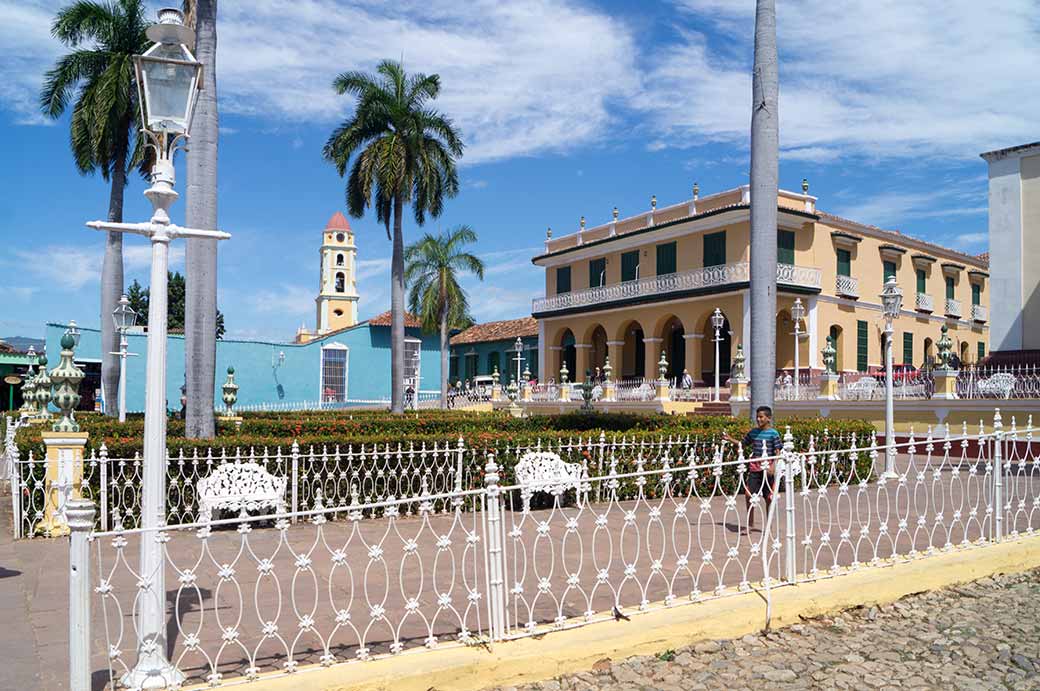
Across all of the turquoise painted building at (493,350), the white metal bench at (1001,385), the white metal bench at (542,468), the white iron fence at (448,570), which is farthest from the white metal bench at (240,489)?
the turquoise painted building at (493,350)

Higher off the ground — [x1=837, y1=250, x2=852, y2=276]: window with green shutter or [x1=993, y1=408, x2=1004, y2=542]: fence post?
[x1=837, y1=250, x2=852, y2=276]: window with green shutter

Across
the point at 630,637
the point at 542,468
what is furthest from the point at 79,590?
the point at 542,468

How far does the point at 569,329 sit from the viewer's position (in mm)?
39125

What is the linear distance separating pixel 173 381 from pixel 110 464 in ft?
78.9

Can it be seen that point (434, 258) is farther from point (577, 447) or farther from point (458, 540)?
point (458, 540)

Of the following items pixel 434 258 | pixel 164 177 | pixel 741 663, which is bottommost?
pixel 741 663

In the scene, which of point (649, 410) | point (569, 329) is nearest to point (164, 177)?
point (649, 410)

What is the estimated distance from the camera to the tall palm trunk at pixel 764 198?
41.5 ft

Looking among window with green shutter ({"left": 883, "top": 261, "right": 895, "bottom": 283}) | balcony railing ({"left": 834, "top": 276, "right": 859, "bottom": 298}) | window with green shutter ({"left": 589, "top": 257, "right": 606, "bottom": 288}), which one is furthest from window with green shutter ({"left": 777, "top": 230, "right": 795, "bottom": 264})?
window with green shutter ({"left": 589, "top": 257, "right": 606, "bottom": 288})

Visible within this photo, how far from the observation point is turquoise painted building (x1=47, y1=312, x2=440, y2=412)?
31.3 metres

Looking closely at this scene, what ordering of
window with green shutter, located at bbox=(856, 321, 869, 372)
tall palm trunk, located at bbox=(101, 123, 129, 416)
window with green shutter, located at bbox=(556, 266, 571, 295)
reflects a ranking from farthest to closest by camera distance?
1. window with green shutter, located at bbox=(556, 266, 571, 295)
2. window with green shutter, located at bbox=(856, 321, 869, 372)
3. tall palm trunk, located at bbox=(101, 123, 129, 416)

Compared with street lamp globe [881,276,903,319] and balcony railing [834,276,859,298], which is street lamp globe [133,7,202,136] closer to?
street lamp globe [881,276,903,319]

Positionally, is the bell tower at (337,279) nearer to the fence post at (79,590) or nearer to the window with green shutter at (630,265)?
the window with green shutter at (630,265)

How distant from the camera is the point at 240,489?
29.7 feet
